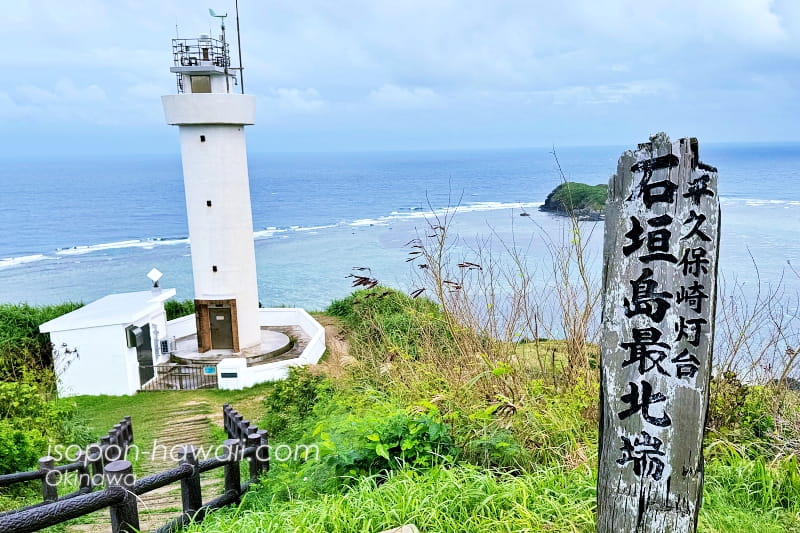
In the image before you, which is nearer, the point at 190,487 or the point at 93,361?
the point at 190,487

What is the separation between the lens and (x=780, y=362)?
3938 millimetres

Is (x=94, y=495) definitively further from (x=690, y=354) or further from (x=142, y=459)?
(x=142, y=459)

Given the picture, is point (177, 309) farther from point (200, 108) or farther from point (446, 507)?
point (446, 507)

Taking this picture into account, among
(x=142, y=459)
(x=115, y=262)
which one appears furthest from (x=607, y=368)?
(x=115, y=262)

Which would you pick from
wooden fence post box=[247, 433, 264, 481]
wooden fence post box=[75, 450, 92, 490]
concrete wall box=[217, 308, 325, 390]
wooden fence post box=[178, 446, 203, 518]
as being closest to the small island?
wooden fence post box=[247, 433, 264, 481]

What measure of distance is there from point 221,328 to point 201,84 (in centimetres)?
474

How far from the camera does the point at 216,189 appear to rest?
11164 mm

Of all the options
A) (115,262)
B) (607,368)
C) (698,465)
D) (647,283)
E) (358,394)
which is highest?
(647,283)

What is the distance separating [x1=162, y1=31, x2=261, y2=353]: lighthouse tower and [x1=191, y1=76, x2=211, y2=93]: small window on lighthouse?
0.02 metres

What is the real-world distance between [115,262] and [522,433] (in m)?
38.9

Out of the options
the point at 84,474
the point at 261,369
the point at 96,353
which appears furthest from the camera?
the point at 261,369

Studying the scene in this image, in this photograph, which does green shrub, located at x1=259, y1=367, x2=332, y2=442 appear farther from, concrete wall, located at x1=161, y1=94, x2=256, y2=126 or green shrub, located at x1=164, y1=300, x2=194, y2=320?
green shrub, located at x1=164, y1=300, x2=194, y2=320

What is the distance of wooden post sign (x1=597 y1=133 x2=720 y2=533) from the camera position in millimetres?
1942

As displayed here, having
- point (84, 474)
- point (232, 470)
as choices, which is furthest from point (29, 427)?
point (232, 470)
